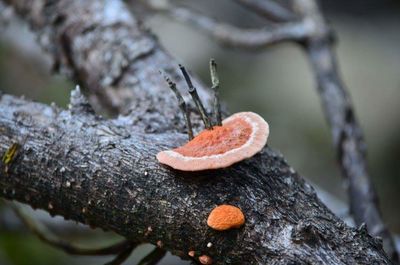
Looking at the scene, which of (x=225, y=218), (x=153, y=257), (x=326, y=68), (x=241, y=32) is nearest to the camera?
(x=225, y=218)

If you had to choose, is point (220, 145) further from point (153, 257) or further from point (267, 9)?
point (267, 9)

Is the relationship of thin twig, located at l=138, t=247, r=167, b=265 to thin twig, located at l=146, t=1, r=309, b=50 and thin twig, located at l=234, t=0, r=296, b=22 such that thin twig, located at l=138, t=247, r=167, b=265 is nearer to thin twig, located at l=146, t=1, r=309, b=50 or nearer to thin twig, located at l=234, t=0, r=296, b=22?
thin twig, located at l=146, t=1, r=309, b=50

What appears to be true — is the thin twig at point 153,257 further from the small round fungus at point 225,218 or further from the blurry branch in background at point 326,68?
Answer: the blurry branch in background at point 326,68

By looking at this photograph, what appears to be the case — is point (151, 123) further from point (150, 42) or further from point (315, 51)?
point (315, 51)

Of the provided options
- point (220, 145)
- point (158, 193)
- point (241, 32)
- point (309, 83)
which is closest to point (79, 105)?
point (158, 193)

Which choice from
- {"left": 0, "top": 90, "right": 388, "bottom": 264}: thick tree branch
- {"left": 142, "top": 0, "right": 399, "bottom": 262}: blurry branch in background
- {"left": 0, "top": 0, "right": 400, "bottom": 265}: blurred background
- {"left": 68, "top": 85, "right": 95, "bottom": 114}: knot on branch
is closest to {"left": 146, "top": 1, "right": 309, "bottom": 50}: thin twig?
{"left": 142, "top": 0, "right": 399, "bottom": 262}: blurry branch in background

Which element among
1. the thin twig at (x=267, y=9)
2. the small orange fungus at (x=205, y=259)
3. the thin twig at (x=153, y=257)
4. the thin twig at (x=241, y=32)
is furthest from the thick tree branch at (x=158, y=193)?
the thin twig at (x=267, y=9)
